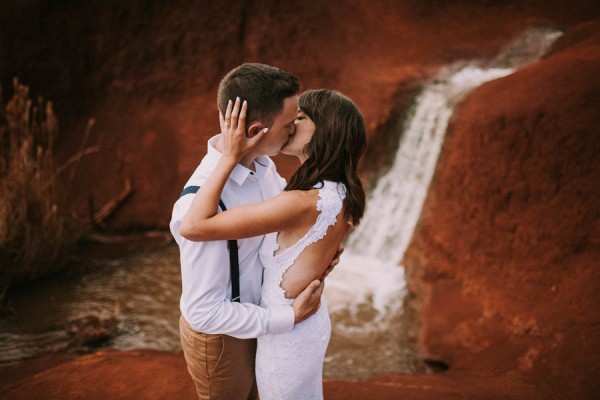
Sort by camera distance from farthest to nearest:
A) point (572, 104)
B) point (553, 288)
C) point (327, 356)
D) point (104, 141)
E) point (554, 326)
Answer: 1. point (104, 141)
2. point (327, 356)
3. point (572, 104)
4. point (553, 288)
5. point (554, 326)

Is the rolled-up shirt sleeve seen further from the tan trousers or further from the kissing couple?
the tan trousers

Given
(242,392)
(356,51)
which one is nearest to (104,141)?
(356,51)

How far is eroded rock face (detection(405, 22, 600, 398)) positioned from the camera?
3.44 meters

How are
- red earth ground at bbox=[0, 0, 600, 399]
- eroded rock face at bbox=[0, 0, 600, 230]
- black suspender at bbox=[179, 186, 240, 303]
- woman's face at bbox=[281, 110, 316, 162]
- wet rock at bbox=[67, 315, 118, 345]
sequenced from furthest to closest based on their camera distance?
1. eroded rock face at bbox=[0, 0, 600, 230]
2. wet rock at bbox=[67, 315, 118, 345]
3. red earth ground at bbox=[0, 0, 600, 399]
4. woman's face at bbox=[281, 110, 316, 162]
5. black suspender at bbox=[179, 186, 240, 303]

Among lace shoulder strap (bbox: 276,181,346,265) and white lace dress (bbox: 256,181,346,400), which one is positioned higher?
lace shoulder strap (bbox: 276,181,346,265)

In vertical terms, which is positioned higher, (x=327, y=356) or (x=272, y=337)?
(x=272, y=337)

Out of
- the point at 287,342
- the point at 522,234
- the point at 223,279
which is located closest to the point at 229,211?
the point at 223,279

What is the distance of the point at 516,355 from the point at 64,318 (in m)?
4.13

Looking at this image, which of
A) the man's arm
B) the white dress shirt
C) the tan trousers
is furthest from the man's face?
the tan trousers

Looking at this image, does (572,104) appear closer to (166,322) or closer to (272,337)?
(272,337)

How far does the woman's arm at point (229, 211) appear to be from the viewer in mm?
1512

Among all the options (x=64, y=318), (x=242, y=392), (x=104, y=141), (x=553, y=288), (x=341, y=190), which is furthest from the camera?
(x=104, y=141)

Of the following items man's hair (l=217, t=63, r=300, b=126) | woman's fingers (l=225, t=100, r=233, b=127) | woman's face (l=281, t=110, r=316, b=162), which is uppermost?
man's hair (l=217, t=63, r=300, b=126)

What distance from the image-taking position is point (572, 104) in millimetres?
3906
